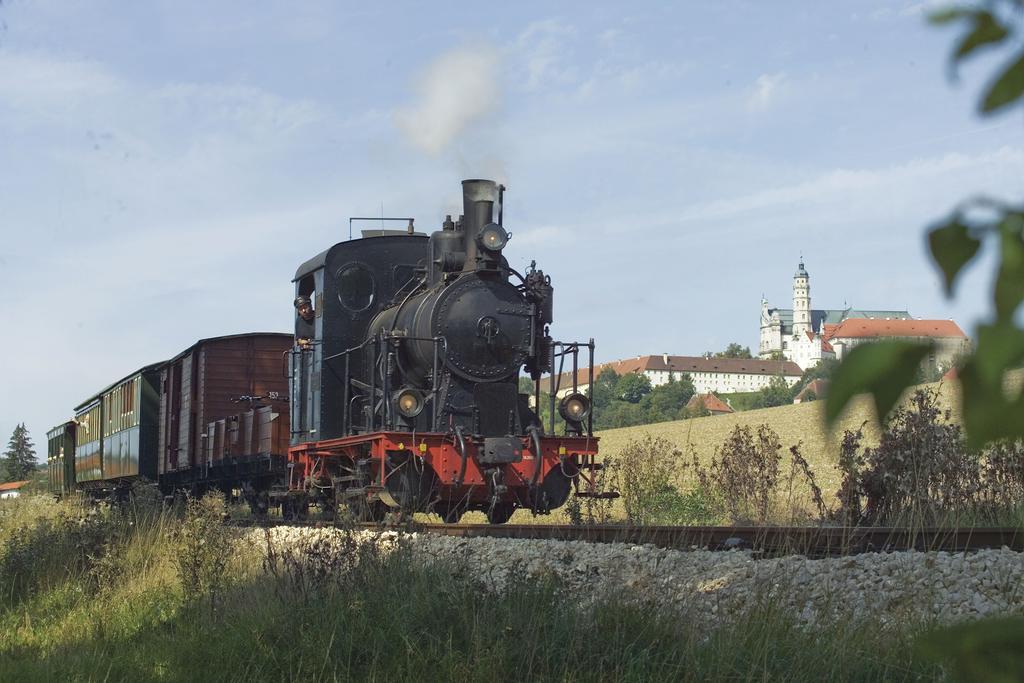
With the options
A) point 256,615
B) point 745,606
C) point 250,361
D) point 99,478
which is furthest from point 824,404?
point 99,478

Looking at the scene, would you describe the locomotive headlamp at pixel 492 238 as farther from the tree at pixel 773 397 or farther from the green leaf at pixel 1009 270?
the tree at pixel 773 397

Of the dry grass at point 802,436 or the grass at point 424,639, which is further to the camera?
the grass at point 424,639

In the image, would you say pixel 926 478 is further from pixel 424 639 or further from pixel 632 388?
pixel 632 388

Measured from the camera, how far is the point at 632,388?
156 m

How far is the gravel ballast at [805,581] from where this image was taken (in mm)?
6375

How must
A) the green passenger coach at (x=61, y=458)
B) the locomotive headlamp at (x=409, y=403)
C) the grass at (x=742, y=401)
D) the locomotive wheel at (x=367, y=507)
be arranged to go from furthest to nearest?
the grass at (x=742, y=401), the green passenger coach at (x=61, y=458), the locomotive headlamp at (x=409, y=403), the locomotive wheel at (x=367, y=507)

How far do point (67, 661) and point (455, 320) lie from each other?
292 inches

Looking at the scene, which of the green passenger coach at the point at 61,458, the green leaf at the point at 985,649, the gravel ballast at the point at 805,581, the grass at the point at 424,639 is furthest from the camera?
the green passenger coach at the point at 61,458

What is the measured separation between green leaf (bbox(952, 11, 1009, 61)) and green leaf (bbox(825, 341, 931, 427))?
0.24 meters

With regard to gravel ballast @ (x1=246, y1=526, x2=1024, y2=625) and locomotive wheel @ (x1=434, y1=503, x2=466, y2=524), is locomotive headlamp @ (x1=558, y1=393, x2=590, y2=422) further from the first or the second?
gravel ballast @ (x1=246, y1=526, x2=1024, y2=625)

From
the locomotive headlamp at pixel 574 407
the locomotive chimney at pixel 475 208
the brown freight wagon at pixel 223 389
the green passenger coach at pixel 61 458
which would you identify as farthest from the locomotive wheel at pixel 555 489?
the green passenger coach at pixel 61 458

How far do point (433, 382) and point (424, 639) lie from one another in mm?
8137

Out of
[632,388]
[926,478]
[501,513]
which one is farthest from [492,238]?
[632,388]

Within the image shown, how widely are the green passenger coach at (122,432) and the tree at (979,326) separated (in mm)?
24372
